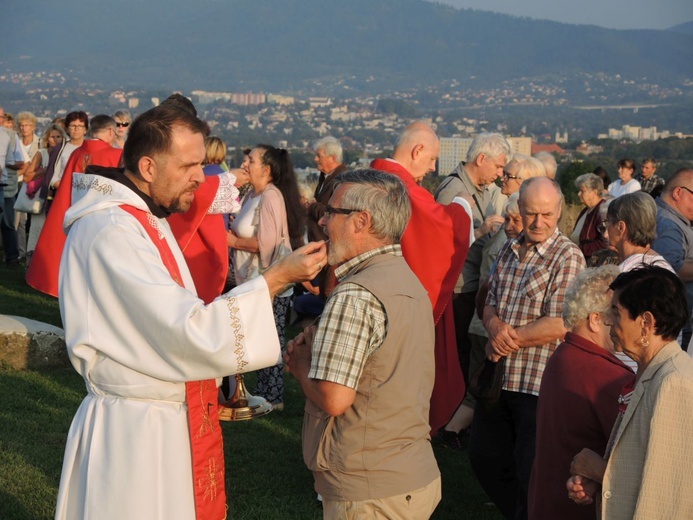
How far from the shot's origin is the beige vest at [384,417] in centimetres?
343

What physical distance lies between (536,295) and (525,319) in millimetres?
146

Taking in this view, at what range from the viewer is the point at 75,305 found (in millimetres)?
3275

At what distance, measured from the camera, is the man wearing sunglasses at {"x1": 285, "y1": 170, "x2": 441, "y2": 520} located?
337cm

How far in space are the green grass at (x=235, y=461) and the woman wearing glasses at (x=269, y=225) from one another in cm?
40

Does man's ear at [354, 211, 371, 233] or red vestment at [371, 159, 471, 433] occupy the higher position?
man's ear at [354, 211, 371, 233]

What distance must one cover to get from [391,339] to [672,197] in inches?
172

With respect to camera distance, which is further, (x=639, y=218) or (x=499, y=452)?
(x=499, y=452)

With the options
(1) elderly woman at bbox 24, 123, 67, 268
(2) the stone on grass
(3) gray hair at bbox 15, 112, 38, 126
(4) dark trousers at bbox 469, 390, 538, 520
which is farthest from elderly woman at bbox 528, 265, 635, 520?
(3) gray hair at bbox 15, 112, 38, 126

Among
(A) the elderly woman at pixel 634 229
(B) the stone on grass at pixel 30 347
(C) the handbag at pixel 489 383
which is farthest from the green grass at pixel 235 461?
(A) the elderly woman at pixel 634 229

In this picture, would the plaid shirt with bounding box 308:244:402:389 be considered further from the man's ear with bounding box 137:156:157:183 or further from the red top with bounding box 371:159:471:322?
the red top with bounding box 371:159:471:322

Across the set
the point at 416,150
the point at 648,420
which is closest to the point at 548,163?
the point at 416,150

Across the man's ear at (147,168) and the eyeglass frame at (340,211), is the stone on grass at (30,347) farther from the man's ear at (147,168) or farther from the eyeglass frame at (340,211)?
the eyeglass frame at (340,211)

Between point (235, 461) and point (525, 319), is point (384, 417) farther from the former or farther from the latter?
point (235, 461)

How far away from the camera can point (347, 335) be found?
334 centimetres
